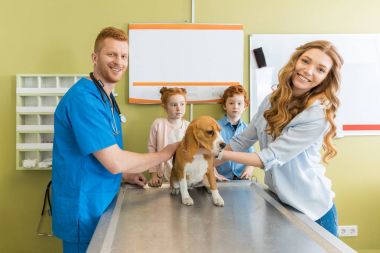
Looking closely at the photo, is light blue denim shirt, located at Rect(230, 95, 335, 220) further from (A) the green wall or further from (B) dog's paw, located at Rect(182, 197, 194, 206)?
(A) the green wall

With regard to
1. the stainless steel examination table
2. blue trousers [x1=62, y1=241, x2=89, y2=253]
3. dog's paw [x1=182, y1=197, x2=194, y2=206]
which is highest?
dog's paw [x1=182, y1=197, x2=194, y2=206]

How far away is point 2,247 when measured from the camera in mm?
2445

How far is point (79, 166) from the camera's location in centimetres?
124

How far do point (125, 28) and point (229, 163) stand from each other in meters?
1.27

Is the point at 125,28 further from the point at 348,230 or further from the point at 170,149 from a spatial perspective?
the point at 348,230

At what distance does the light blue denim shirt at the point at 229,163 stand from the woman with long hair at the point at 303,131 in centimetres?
79

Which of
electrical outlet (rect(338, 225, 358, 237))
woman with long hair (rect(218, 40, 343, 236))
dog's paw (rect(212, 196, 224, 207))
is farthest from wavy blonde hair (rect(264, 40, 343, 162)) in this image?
electrical outlet (rect(338, 225, 358, 237))

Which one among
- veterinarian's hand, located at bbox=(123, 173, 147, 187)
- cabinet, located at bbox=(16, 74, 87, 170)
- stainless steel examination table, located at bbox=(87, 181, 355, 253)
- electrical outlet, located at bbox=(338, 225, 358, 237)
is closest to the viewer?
stainless steel examination table, located at bbox=(87, 181, 355, 253)

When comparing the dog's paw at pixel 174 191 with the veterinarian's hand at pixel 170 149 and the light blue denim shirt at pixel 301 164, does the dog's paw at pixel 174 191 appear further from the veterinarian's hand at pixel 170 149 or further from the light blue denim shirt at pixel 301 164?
the light blue denim shirt at pixel 301 164

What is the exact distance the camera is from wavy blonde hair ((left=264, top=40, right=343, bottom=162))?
1.31 metres

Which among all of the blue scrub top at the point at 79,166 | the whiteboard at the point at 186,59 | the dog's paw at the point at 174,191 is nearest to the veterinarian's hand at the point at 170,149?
the dog's paw at the point at 174,191

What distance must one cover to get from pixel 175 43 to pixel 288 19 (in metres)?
0.91

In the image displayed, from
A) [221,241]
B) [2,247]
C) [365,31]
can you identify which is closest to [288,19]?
[365,31]

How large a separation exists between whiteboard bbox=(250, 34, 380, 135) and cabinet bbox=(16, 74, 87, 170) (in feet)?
4.53
